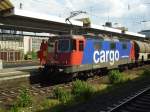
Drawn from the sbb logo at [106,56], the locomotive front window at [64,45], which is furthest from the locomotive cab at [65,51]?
the sbb logo at [106,56]

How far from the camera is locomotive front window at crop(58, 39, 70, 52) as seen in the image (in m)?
22.7

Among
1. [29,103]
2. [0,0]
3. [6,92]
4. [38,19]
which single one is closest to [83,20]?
[38,19]

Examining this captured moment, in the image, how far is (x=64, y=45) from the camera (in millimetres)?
22859

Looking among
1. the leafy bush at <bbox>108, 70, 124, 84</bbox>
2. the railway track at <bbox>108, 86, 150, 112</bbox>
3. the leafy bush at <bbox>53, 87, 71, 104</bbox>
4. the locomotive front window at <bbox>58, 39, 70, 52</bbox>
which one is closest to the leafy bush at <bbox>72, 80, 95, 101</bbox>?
the leafy bush at <bbox>53, 87, 71, 104</bbox>

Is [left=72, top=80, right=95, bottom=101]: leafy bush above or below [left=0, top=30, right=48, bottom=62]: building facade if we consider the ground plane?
below

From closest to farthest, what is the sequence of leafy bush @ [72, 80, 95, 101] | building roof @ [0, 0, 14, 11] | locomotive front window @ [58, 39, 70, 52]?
leafy bush @ [72, 80, 95, 101] → locomotive front window @ [58, 39, 70, 52] → building roof @ [0, 0, 14, 11]

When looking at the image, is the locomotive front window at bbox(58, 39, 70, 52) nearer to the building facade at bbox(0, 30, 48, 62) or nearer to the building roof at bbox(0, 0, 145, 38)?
the building roof at bbox(0, 0, 145, 38)

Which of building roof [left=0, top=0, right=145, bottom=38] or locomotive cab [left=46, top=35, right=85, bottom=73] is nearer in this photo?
locomotive cab [left=46, top=35, right=85, bottom=73]

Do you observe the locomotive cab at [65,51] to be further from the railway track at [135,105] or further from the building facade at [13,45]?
the building facade at [13,45]

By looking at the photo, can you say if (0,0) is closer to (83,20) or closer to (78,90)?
(78,90)

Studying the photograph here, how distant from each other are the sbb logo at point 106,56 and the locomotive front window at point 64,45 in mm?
2869

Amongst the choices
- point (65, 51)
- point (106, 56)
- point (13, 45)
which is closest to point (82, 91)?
point (65, 51)

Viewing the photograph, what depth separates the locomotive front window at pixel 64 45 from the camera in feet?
74.4

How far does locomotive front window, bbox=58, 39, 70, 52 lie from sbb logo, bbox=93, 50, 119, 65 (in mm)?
2869
